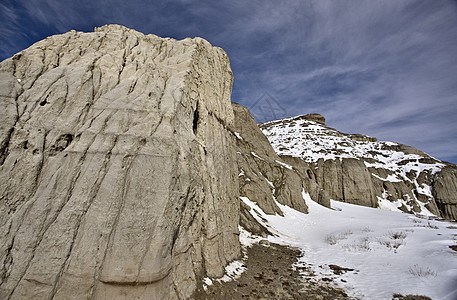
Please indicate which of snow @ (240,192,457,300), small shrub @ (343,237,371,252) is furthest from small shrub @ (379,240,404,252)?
small shrub @ (343,237,371,252)

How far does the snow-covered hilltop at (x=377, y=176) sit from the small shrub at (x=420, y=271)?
3456 cm

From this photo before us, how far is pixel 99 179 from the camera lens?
20.5 ft

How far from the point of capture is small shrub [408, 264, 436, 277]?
8.84 metres

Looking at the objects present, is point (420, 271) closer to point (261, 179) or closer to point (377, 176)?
point (261, 179)

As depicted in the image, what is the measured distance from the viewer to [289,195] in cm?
2867

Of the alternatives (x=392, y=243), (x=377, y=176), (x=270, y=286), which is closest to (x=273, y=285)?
(x=270, y=286)

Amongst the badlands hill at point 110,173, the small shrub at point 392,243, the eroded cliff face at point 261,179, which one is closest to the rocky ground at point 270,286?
the badlands hill at point 110,173

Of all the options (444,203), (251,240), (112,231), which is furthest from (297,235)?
(444,203)

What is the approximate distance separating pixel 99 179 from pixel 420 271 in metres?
12.8

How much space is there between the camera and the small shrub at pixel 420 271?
348 inches

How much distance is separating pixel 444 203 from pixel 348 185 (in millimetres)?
22502

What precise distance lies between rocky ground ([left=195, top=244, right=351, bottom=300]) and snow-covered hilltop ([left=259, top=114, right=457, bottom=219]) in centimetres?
3427

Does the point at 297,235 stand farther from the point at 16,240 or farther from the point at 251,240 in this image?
the point at 16,240

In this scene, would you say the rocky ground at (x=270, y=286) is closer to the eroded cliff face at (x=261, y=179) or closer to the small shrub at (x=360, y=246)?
the small shrub at (x=360, y=246)
